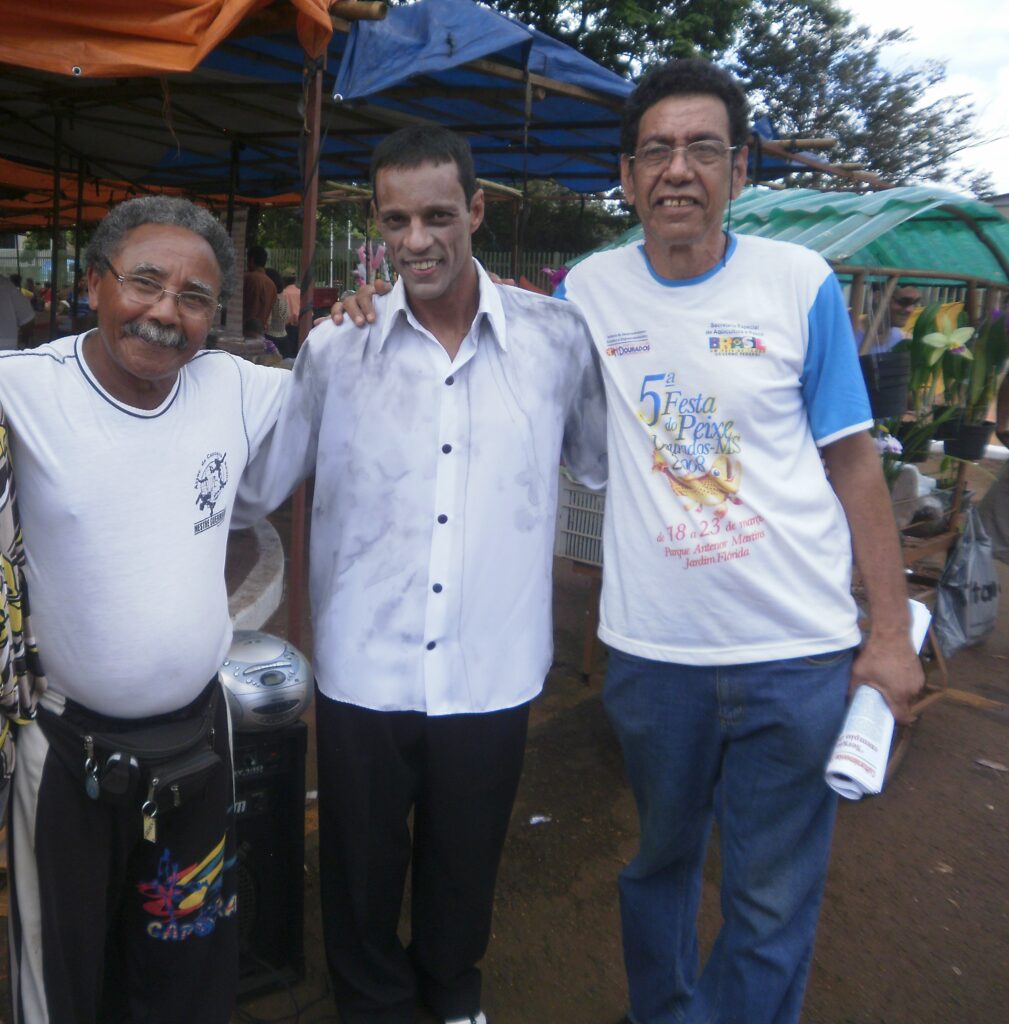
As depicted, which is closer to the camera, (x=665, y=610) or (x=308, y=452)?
(x=665, y=610)

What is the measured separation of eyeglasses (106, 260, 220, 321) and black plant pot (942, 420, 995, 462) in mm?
3383

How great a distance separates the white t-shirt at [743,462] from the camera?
1.92 metres

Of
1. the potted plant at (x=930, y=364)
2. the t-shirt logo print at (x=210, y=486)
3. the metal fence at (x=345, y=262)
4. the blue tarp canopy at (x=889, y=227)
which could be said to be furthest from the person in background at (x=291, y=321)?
the t-shirt logo print at (x=210, y=486)

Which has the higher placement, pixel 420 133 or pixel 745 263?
pixel 420 133

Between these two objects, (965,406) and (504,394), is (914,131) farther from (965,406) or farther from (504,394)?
(504,394)

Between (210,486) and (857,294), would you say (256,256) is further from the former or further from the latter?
(210,486)

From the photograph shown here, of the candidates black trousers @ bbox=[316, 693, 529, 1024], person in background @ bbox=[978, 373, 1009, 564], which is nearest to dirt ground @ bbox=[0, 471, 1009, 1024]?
black trousers @ bbox=[316, 693, 529, 1024]

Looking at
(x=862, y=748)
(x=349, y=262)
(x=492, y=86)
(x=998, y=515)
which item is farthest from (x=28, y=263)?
(x=862, y=748)

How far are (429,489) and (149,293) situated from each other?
2.23 feet

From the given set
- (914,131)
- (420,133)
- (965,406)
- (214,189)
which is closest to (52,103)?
(214,189)

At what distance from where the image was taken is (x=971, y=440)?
4.09 m

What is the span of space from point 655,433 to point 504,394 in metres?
A: 0.35

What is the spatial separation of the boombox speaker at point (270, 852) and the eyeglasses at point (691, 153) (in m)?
1.56

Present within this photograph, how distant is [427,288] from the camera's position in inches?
81.7
